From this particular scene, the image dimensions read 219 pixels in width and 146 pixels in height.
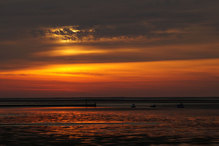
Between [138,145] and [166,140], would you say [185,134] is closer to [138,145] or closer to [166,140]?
[166,140]

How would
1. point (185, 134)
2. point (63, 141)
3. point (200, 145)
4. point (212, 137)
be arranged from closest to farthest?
point (200, 145), point (63, 141), point (212, 137), point (185, 134)

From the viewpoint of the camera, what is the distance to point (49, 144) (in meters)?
34.2

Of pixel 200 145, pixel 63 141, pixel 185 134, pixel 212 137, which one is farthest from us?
pixel 185 134

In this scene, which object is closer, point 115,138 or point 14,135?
point 115,138

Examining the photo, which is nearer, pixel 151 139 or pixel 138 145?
pixel 138 145

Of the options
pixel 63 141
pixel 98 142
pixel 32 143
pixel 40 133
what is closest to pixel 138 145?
pixel 98 142

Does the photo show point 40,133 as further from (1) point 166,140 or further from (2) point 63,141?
(1) point 166,140

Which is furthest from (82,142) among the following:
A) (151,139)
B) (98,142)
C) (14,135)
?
(14,135)

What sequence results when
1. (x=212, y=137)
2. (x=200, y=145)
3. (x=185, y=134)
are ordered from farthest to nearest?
(x=185, y=134) < (x=212, y=137) < (x=200, y=145)

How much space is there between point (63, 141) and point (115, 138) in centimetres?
557

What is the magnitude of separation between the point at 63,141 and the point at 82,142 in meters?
2.08

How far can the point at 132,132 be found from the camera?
43.8 m

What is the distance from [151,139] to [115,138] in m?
3.76

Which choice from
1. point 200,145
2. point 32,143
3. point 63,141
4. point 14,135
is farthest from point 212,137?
point 14,135
